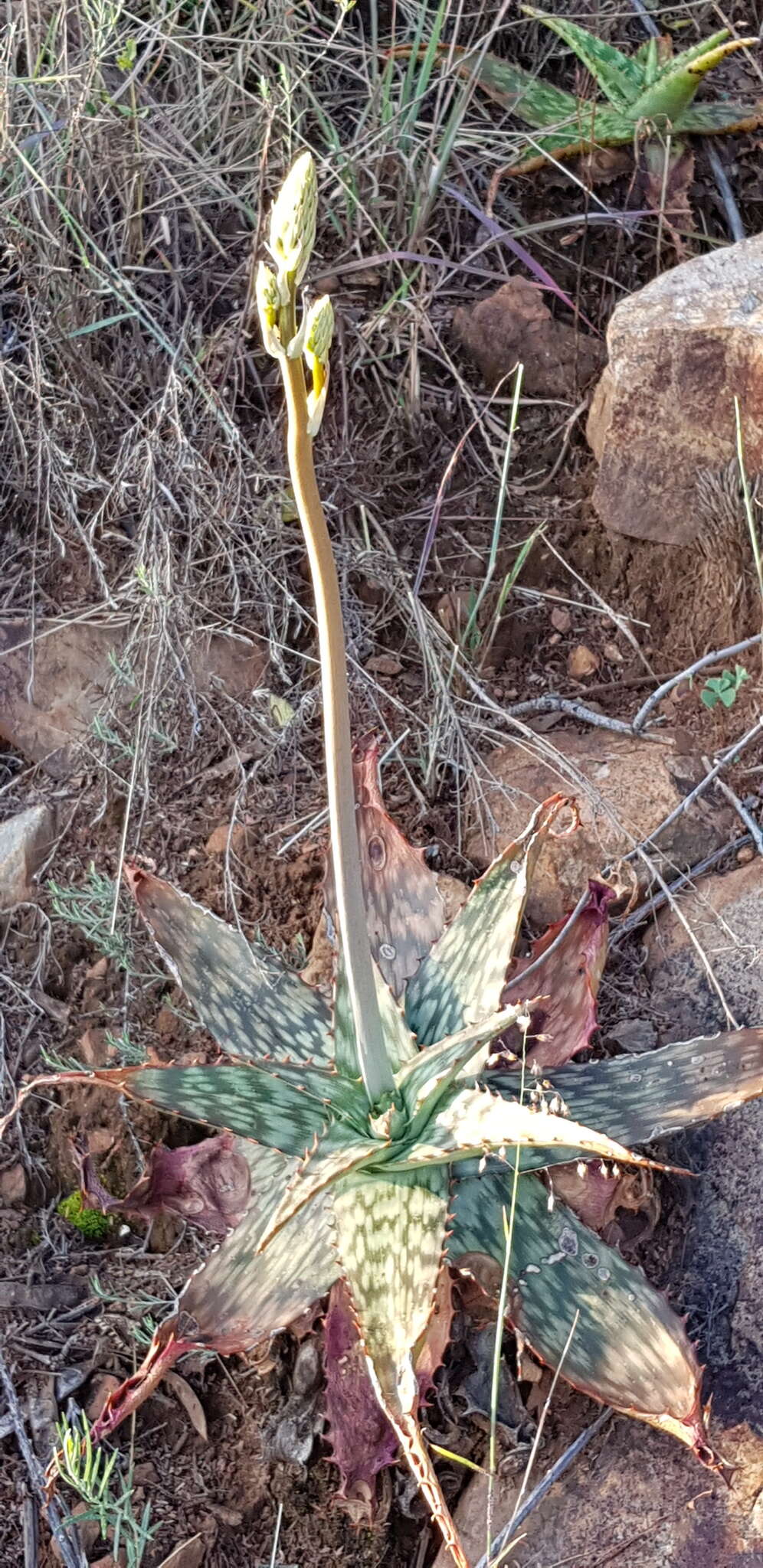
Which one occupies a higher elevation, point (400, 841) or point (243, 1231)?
point (400, 841)

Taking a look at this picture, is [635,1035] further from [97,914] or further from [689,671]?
[97,914]

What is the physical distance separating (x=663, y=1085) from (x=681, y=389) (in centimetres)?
123

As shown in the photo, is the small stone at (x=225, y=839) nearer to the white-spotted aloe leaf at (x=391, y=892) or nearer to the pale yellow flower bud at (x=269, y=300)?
the white-spotted aloe leaf at (x=391, y=892)

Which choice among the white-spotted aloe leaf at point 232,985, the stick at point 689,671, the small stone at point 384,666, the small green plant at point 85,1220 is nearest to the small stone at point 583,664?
the stick at point 689,671

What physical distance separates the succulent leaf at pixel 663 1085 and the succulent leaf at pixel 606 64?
6.20 feet

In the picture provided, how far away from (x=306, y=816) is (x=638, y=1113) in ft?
2.61

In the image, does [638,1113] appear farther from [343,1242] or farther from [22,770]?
[22,770]

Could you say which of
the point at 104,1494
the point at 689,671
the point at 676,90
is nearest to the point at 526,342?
the point at 676,90

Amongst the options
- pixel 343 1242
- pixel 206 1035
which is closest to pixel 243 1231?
pixel 343 1242

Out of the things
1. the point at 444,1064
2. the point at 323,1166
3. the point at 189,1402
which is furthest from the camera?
the point at 189,1402

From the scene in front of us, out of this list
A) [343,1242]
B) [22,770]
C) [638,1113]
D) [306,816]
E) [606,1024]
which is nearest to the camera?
[343,1242]

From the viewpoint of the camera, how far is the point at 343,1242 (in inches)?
54.6

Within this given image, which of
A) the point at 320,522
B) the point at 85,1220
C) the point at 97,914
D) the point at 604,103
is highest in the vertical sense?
the point at 604,103

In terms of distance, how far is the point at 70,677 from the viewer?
2281 millimetres
